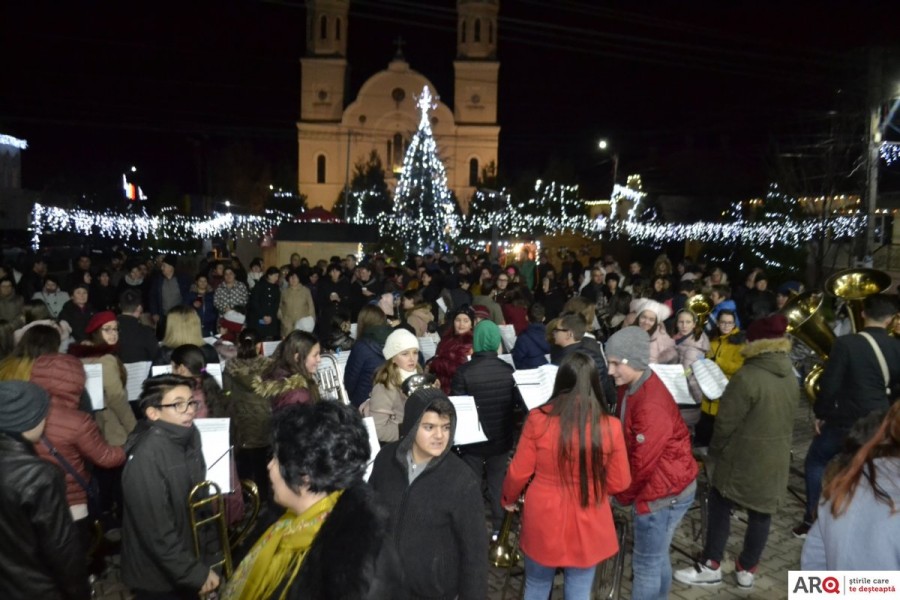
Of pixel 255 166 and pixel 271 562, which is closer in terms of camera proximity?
pixel 271 562

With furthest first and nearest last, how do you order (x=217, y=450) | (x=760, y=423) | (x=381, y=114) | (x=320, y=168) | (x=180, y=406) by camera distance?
1. (x=320, y=168)
2. (x=381, y=114)
3. (x=760, y=423)
4. (x=217, y=450)
5. (x=180, y=406)

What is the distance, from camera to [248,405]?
500 centimetres

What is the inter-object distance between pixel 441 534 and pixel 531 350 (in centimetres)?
410

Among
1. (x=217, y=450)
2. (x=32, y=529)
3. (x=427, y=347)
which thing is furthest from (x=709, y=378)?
(x=32, y=529)

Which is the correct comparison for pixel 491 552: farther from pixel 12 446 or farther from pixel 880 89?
pixel 880 89

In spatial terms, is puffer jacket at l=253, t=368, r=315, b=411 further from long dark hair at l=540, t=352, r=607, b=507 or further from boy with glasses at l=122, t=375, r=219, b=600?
long dark hair at l=540, t=352, r=607, b=507

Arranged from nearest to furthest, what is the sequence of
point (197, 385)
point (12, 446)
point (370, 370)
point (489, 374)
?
point (12, 446) < point (197, 385) < point (489, 374) < point (370, 370)

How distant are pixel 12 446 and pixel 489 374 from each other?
10.4ft

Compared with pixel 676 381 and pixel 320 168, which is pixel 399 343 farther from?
pixel 320 168

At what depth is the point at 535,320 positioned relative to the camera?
773cm

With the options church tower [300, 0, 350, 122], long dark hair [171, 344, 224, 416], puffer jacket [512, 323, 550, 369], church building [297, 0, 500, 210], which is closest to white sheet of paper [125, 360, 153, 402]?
long dark hair [171, 344, 224, 416]

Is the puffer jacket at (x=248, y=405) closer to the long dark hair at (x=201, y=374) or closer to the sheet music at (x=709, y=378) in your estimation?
the long dark hair at (x=201, y=374)

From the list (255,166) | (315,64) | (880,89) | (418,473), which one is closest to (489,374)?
(418,473)

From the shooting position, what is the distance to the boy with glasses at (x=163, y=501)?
3.21 metres
